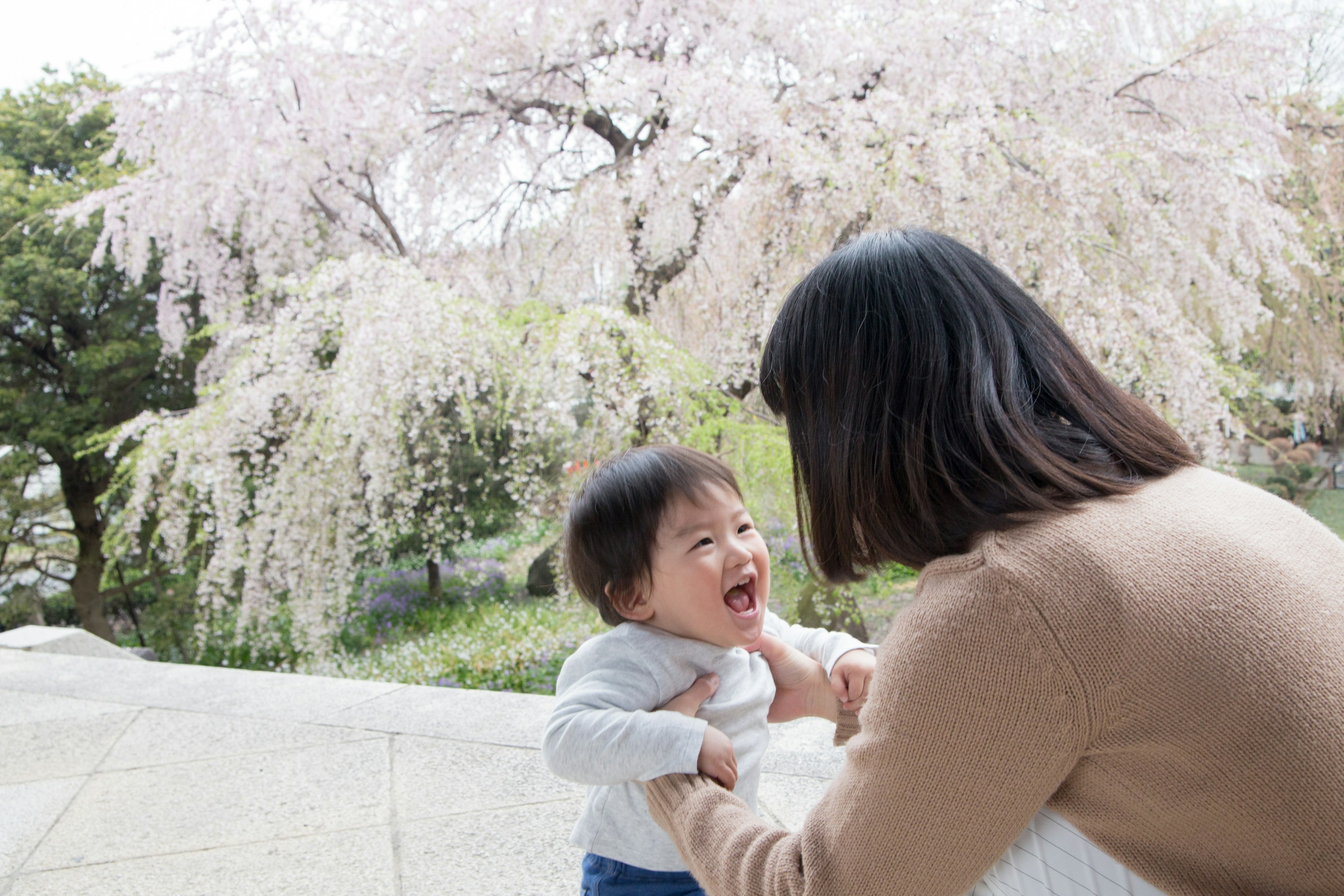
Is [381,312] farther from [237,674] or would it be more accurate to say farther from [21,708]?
[21,708]

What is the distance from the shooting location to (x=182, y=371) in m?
7.68

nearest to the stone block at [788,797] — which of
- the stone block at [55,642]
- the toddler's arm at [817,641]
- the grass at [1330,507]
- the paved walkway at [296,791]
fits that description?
the paved walkway at [296,791]

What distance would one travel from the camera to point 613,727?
1.07 metres

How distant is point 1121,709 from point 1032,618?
0.31 feet

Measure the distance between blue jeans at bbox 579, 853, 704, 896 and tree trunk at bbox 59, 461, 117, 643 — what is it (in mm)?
7913

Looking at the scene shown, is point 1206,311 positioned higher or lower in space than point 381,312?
lower

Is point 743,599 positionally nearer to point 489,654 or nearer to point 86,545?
point 489,654

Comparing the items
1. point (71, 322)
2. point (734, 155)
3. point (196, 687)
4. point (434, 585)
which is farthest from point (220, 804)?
point (71, 322)

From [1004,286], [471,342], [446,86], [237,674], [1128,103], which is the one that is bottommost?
[237,674]

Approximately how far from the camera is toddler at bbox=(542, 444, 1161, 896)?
1.17 m

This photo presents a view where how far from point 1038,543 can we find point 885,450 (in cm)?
17

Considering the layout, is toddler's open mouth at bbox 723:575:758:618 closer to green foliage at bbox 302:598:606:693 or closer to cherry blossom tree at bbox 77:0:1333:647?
cherry blossom tree at bbox 77:0:1333:647

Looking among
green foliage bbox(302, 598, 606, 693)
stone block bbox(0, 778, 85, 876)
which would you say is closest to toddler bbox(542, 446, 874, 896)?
stone block bbox(0, 778, 85, 876)

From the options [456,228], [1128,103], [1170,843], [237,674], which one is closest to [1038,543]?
[1170,843]
